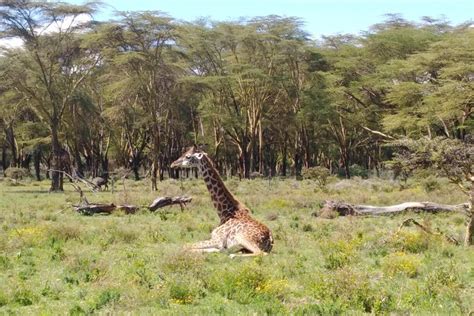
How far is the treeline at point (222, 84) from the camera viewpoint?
3622cm

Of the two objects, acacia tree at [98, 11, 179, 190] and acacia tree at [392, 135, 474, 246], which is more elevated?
acacia tree at [98, 11, 179, 190]

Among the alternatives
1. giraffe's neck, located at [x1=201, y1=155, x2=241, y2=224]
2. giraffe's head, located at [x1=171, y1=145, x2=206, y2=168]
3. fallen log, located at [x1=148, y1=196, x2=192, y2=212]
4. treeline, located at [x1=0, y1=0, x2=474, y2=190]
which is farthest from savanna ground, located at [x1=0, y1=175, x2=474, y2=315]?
treeline, located at [x1=0, y1=0, x2=474, y2=190]

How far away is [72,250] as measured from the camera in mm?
12438

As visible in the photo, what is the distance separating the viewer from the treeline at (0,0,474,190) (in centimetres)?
3622

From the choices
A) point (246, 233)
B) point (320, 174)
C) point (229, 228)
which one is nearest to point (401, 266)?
point (246, 233)

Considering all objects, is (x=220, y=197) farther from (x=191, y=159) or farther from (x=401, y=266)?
(x=401, y=266)

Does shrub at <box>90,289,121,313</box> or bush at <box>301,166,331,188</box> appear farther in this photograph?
bush at <box>301,166,331,188</box>

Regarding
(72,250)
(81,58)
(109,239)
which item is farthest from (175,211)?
(81,58)

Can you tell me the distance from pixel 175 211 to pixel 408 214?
23.7 ft

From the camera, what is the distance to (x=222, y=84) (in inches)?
1847

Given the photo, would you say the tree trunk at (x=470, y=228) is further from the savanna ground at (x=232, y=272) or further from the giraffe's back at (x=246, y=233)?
the giraffe's back at (x=246, y=233)

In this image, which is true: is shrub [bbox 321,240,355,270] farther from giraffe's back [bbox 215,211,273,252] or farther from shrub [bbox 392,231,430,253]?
giraffe's back [bbox 215,211,273,252]

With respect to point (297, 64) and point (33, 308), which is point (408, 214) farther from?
point (297, 64)

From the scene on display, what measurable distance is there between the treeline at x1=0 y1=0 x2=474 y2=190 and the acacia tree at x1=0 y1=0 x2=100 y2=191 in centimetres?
8
